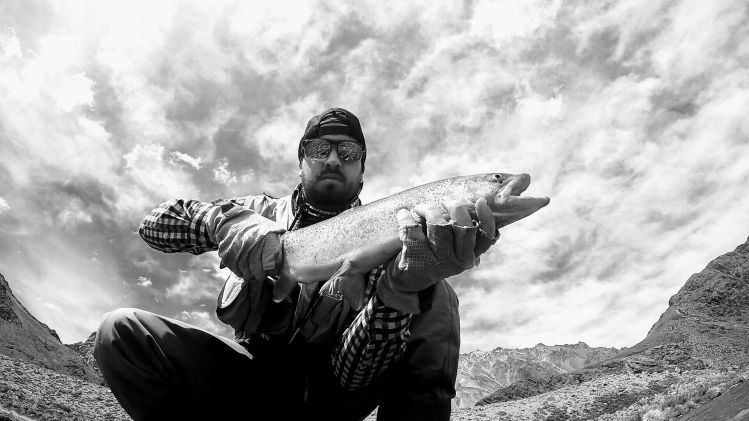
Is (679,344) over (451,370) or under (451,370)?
over

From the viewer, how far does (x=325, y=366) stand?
3846mm

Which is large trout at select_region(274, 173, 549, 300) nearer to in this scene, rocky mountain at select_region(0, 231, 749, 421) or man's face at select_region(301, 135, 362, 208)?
man's face at select_region(301, 135, 362, 208)

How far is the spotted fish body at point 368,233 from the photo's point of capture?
3602 mm

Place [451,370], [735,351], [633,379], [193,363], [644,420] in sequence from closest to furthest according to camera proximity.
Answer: [193,363]
[451,370]
[644,420]
[633,379]
[735,351]

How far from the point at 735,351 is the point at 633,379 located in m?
26.7

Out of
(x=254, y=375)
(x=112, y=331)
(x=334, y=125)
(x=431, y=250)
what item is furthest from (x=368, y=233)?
(x=112, y=331)

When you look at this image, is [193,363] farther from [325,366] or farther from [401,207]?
[401,207]

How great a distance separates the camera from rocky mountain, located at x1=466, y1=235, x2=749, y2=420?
17106mm

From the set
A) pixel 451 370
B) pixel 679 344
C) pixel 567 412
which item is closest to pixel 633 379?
pixel 567 412

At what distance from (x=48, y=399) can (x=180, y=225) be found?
12477mm

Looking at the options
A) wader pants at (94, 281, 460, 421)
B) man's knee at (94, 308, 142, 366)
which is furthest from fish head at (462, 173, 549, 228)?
man's knee at (94, 308, 142, 366)

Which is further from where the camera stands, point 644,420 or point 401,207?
point 644,420

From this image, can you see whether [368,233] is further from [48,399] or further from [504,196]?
[48,399]

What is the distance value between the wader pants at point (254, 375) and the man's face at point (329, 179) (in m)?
1.55
